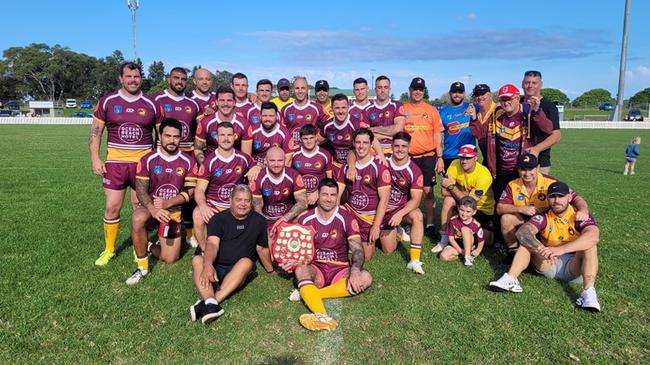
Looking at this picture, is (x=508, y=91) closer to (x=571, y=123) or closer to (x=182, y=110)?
(x=182, y=110)

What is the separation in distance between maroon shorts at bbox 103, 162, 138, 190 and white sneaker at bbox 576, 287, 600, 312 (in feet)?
16.8

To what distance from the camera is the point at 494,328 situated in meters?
3.74

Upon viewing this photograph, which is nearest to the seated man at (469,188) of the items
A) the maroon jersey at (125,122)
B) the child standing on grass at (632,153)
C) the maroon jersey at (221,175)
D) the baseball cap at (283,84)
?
the maroon jersey at (221,175)

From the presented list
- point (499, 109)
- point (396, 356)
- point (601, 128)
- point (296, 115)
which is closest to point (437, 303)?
point (396, 356)

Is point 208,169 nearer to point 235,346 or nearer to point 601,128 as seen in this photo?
point 235,346

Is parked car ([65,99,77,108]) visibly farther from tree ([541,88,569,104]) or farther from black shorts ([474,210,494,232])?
tree ([541,88,569,104])

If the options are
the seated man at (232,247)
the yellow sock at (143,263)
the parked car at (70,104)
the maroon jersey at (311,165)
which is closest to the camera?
the seated man at (232,247)

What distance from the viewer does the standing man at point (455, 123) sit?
6.70 metres

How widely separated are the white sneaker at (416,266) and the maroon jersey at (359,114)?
2.24 metres

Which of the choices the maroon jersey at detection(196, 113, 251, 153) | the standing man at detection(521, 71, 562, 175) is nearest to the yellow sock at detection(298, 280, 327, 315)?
the maroon jersey at detection(196, 113, 251, 153)

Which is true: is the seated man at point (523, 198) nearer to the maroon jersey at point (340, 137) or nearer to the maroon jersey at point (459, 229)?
the maroon jersey at point (459, 229)

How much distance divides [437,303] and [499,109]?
9.64ft

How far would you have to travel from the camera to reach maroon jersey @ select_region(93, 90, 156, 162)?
5406mm

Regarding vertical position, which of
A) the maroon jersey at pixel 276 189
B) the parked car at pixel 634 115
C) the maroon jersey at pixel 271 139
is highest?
the parked car at pixel 634 115
